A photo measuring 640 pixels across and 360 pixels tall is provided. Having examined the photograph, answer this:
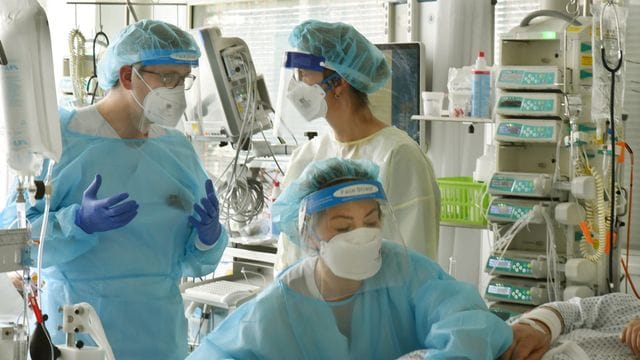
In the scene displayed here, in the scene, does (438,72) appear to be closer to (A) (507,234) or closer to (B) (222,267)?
(A) (507,234)

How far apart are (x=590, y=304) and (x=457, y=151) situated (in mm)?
1657

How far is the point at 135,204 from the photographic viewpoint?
2354 mm

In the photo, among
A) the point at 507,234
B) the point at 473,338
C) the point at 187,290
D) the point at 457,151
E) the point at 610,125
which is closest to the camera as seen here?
the point at 473,338

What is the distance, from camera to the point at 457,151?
13.4 ft

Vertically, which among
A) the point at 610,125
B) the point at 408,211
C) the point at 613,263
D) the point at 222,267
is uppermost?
the point at 610,125

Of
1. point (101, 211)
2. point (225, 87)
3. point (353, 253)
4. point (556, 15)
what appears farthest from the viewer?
point (556, 15)

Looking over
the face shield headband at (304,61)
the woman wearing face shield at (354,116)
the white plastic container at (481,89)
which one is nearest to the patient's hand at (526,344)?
the woman wearing face shield at (354,116)

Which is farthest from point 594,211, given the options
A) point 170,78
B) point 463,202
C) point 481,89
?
point 170,78

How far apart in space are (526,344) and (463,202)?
4.95 feet

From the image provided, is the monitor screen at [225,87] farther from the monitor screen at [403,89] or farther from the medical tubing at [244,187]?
the monitor screen at [403,89]

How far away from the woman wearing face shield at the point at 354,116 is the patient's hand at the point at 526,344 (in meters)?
0.40

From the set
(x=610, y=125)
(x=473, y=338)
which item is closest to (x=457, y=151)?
(x=610, y=125)

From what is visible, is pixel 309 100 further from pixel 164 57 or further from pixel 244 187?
pixel 244 187

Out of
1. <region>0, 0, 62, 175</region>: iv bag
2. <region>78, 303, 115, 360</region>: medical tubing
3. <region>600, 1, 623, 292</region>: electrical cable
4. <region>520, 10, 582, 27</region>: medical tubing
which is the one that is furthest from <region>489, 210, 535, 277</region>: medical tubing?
<region>0, 0, 62, 175</region>: iv bag
